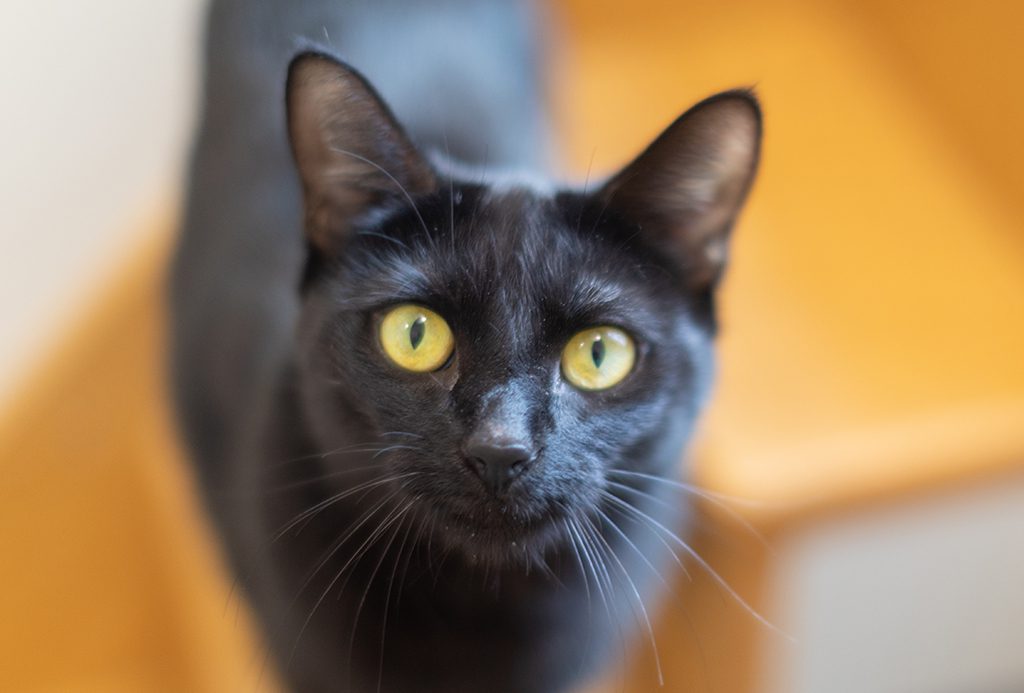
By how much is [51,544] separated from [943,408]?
3.53 ft

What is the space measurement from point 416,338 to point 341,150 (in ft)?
0.52

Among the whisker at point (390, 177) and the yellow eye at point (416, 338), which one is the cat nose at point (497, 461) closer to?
the yellow eye at point (416, 338)

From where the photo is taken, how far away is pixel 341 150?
83 centimetres

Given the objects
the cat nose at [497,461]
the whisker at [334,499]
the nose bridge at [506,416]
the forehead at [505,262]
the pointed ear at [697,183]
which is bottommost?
the whisker at [334,499]

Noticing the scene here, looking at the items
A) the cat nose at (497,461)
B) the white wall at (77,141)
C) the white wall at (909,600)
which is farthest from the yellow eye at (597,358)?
the white wall at (77,141)

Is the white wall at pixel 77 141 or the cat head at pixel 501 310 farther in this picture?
the white wall at pixel 77 141

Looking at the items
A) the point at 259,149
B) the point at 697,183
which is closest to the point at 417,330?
the point at 697,183

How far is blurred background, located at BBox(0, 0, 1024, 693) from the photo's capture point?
1.28 metres

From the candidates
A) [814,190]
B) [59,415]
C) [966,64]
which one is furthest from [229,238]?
[966,64]

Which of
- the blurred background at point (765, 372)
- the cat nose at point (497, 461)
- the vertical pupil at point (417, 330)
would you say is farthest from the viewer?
the blurred background at point (765, 372)

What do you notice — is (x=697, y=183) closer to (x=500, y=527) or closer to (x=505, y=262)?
(x=505, y=262)

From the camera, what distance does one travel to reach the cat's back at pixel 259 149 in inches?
46.2

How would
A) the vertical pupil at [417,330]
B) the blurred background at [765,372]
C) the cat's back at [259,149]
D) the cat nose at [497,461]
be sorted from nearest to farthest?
1. the cat nose at [497,461]
2. the vertical pupil at [417,330]
3. the cat's back at [259,149]
4. the blurred background at [765,372]

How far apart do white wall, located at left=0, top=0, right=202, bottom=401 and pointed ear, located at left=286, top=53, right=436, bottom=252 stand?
575mm
